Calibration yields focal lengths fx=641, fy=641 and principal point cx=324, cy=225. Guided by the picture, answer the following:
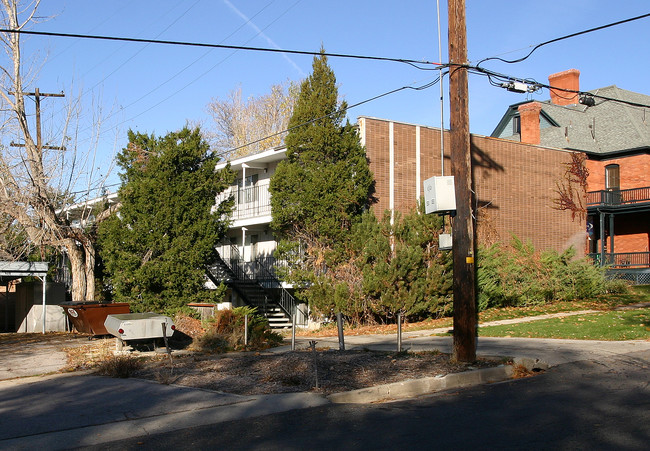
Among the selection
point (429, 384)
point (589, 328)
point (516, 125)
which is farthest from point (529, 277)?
point (516, 125)

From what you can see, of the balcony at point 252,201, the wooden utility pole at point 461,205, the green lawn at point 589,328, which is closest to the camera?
the wooden utility pole at point 461,205

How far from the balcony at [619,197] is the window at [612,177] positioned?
1.10m

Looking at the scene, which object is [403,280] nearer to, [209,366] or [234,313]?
[234,313]

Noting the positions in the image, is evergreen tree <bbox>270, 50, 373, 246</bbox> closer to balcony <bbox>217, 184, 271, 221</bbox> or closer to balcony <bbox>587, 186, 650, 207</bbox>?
balcony <bbox>217, 184, 271, 221</bbox>

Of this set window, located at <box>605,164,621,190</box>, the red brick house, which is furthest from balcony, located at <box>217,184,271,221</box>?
window, located at <box>605,164,621,190</box>

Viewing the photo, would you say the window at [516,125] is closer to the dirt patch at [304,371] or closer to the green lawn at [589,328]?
the green lawn at [589,328]

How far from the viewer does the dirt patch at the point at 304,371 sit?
10344mm

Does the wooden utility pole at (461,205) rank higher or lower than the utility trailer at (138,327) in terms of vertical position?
higher

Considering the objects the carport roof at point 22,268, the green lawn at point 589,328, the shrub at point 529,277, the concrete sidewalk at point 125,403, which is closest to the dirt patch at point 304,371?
the concrete sidewalk at point 125,403

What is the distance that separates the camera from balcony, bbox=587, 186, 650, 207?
119 feet

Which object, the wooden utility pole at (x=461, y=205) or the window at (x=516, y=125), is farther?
the window at (x=516, y=125)

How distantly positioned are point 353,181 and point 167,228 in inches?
269

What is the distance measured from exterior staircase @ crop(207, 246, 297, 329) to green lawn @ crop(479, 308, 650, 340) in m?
9.90

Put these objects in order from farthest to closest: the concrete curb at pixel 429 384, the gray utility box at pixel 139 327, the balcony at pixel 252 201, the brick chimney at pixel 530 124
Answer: the brick chimney at pixel 530 124
the balcony at pixel 252 201
the gray utility box at pixel 139 327
the concrete curb at pixel 429 384
